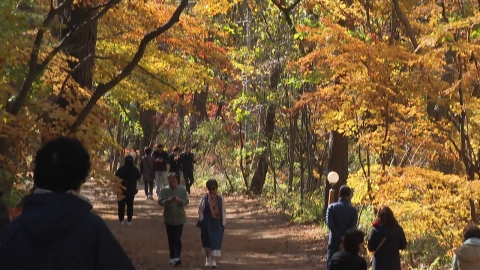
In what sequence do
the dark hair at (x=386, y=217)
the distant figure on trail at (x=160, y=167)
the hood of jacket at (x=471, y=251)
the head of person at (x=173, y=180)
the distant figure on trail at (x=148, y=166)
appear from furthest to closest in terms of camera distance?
1. the distant figure on trail at (x=148, y=166)
2. the distant figure on trail at (x=160, y=167)
3. the head of person at (x=173, y=180)
4. the dark hair at (x=386, y=217)
5. the hood of jacket at (x=471, y=251)

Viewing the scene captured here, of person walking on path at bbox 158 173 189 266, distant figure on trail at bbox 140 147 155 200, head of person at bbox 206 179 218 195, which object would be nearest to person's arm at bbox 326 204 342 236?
head of person at bbox 206 179 218 195

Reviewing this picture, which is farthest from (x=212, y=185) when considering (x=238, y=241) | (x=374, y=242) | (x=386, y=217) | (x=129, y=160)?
(x=238, y=241)

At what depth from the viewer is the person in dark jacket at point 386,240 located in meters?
8.76

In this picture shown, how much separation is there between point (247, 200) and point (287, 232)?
29.3 ft

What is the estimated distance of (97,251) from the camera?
9.10 ft

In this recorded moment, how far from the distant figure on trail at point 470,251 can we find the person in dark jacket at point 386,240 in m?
1.62

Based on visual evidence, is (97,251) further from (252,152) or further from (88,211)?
(252,152)

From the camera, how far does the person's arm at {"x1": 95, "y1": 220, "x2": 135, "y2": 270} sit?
9.09 feet

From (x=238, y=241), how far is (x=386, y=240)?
367 inches

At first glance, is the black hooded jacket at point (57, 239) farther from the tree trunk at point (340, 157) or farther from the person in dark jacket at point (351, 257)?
the tree trunk at point (340, 157)

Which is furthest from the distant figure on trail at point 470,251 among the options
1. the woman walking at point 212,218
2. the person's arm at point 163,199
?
the person's arm at point 163,199

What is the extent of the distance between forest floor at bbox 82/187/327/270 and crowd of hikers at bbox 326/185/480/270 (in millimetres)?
3605

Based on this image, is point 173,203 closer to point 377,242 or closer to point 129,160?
point 129,160

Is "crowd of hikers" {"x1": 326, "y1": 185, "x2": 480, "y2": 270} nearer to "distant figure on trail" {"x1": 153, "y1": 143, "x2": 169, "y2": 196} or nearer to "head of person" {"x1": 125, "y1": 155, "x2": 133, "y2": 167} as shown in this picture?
"head of person" {"x1": 125, "y1": 155, "x2": 133, "y2": 167}
